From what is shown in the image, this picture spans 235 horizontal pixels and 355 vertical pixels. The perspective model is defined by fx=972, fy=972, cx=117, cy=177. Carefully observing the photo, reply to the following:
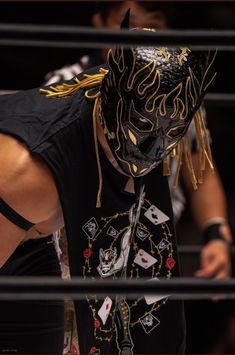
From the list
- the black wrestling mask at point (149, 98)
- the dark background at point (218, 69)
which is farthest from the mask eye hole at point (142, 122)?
the dark background at point (218, 69)

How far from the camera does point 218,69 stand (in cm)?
257

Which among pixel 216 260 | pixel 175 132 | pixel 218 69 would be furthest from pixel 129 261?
pixel 218 69

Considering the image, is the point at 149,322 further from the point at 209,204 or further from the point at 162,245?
the point at 209,204

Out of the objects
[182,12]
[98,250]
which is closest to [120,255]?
[98,250]

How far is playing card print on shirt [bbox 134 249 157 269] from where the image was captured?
1.41 m

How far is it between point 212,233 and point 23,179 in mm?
795

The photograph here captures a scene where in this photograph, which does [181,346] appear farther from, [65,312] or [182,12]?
[182,12]

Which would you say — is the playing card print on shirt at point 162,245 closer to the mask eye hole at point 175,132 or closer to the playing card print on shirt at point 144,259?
the playing card print on shirt at point 144,259

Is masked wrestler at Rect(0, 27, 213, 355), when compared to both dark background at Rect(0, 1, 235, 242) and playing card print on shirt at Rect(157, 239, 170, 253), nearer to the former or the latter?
playing card print on shirt at Rect(157, 239, 170, 253)

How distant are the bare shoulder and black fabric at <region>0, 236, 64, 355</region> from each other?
10.4 inches

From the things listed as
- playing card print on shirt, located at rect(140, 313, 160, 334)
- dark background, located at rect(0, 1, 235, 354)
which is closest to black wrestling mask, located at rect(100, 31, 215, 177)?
playing card print on shirt, located at rect(140, 313, 160, 334)

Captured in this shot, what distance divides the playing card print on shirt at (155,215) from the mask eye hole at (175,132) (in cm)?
17

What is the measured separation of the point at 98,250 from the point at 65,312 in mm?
285

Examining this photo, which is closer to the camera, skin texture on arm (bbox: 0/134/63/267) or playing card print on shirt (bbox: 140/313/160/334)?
skin texture on arm (bbox: 0/134/63/267)
